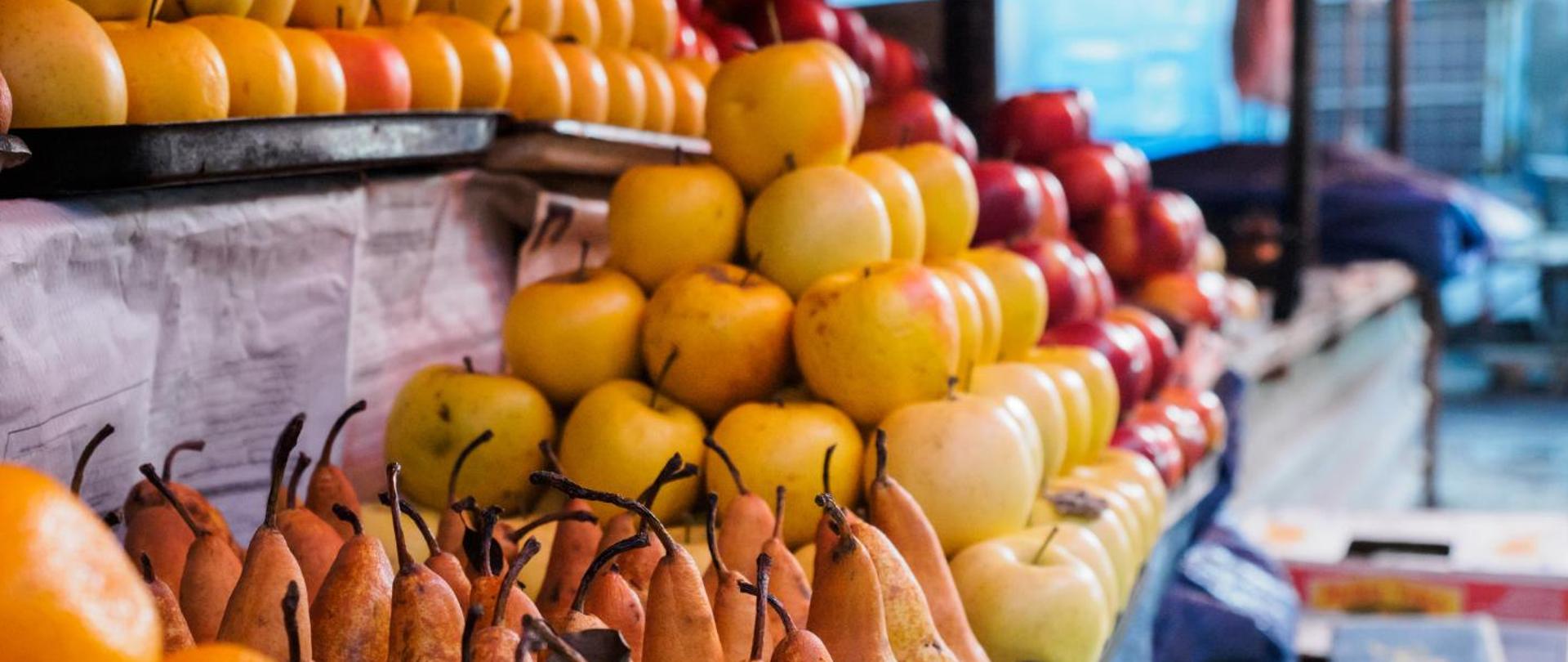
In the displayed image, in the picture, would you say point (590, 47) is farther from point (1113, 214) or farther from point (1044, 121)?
point (1113, 214)

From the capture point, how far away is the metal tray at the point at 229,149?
1.30m

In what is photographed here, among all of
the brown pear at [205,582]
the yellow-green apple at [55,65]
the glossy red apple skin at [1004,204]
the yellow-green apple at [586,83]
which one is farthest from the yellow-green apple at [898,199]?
the brown pear at [205,582]

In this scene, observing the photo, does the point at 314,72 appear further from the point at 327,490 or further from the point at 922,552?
the point at 922,552

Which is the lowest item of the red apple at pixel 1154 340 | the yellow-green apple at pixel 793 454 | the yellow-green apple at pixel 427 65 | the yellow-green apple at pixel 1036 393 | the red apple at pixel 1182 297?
the red apple at pixel 1182 297

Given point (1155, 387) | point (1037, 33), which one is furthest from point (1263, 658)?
point (1037, 33)

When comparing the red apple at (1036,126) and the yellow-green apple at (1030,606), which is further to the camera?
the red apple at (1036,126)

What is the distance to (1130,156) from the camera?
3.65m

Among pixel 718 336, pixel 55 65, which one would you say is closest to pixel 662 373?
pixel 718 336

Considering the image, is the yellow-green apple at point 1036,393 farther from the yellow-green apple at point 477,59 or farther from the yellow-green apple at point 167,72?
the yellow-green apple at point 167,72

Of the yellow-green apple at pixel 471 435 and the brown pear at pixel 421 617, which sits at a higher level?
the brown pear at pixel 421 617

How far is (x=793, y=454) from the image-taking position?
5.23 feet

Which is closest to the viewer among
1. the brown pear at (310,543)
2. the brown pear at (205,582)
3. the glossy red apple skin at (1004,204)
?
the brown pear at (205,582)

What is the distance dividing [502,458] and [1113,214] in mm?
2114

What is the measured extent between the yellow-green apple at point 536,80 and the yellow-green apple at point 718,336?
0.61 metres
